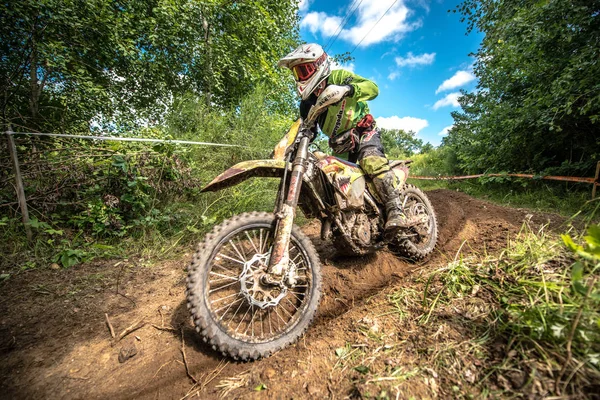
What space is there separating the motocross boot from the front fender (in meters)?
1.31

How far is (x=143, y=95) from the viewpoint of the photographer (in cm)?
818

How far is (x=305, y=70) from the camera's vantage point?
2.37 m

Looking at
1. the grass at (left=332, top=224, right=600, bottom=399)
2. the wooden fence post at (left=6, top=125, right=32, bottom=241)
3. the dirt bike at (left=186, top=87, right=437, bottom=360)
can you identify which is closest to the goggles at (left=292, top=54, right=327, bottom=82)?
the dirt bike at (left=186, top=87, right=437, bottom=360)

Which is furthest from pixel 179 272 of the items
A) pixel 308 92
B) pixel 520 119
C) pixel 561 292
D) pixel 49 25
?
pixel 520 119

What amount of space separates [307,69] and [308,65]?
4 cm

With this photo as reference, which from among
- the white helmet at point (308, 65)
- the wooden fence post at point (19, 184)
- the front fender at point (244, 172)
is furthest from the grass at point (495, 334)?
the wooden fence post at point (19, 184)

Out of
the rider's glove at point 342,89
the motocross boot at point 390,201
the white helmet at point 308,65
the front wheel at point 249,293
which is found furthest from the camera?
the motocross boot at point 390,201

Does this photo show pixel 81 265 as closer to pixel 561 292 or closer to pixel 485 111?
pixel 561 292

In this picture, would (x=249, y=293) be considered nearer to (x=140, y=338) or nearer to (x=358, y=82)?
(x=140, y=338)

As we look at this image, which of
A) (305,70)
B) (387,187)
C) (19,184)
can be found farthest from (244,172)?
(19,184)

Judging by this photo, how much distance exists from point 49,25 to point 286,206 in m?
6.50

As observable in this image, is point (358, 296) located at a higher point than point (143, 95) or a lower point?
lower

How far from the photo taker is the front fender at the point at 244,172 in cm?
183

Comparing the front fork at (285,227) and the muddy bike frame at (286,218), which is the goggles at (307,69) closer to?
the muddy bike frame at (286,218)
